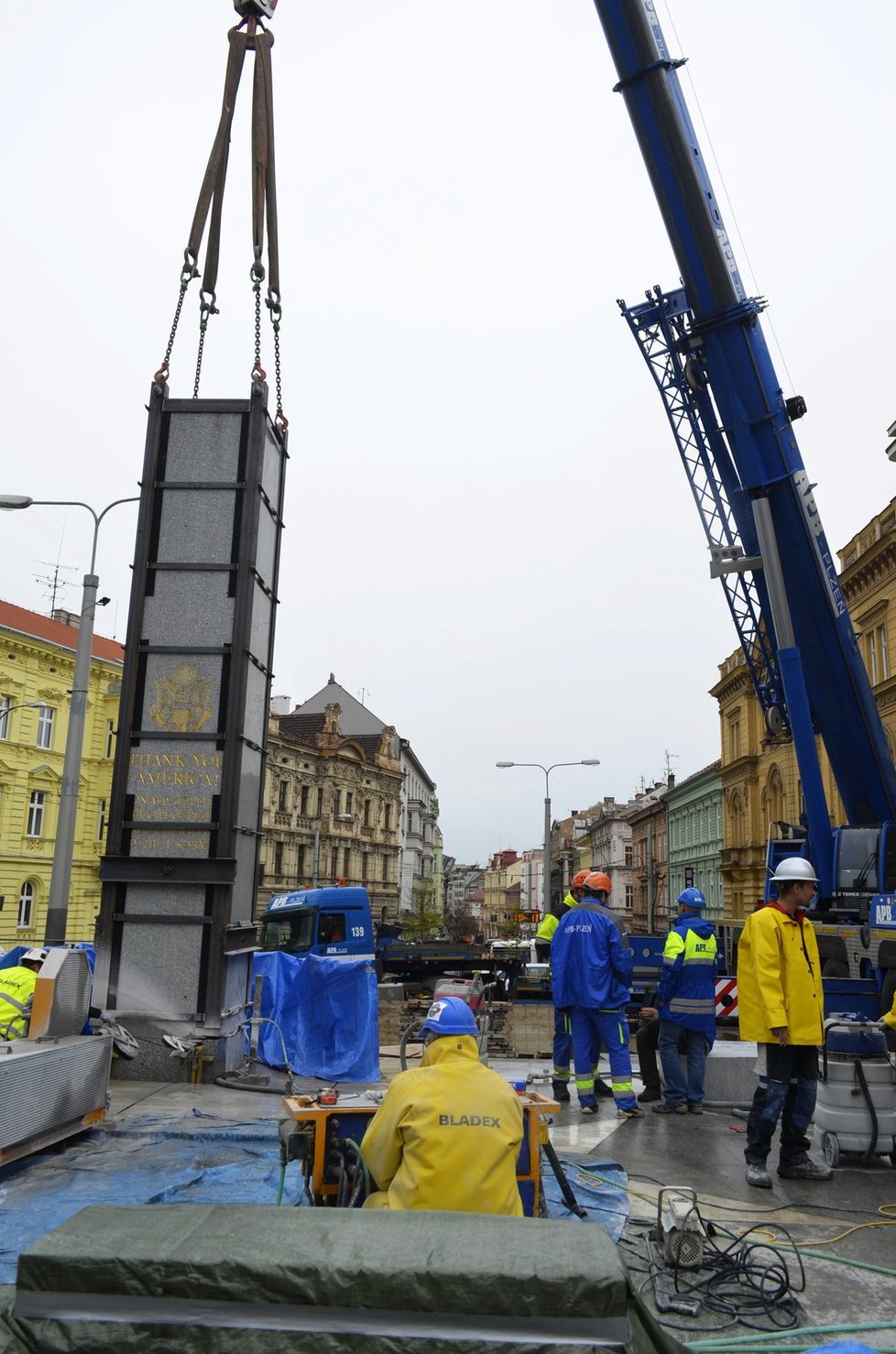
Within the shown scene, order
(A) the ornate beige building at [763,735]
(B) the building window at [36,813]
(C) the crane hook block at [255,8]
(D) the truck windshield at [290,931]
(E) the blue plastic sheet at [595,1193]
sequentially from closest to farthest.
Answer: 1. (E) the blue plastic sheet at [595,1193]
2. (C) the crane hook block at [255,8]
3. (D) the truck windshield at [290,931]
4. (A) the ornate beige building at [763,735]
5. (B) the building window at [36,813]

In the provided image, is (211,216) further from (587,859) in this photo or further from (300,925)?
(587,859)

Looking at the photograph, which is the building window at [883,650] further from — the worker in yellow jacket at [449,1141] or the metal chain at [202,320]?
the worker in yellow jacket at [449,1141]

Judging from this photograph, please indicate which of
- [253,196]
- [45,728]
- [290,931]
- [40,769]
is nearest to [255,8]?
[253,196]

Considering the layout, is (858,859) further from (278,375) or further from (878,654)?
(878,654)

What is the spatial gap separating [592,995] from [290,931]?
11.2m

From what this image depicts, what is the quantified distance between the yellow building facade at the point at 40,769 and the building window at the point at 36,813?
0.04 meters

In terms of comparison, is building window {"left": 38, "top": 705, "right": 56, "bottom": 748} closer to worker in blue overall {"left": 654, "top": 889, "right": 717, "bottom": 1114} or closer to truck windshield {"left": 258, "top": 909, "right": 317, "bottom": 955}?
truck windshield {"left": 258, "top": 909, "right": 317, "bottom": 955}

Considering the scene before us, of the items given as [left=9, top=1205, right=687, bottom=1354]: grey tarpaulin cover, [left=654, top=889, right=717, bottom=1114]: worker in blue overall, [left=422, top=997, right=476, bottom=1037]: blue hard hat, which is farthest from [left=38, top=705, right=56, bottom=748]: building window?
[left=9, top=1205, right=687, bottom=1354]: grey tarpaulin cover

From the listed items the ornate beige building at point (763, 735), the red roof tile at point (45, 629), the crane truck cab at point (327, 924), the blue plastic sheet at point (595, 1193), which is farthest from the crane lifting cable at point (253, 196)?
the red roof tile at point (45, 629)

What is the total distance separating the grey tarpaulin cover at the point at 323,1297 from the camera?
2438mm

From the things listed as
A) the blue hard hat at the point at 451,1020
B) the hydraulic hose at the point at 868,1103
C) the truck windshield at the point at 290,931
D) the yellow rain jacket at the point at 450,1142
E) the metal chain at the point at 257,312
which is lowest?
the hydraulic hose at the point at 868,1103

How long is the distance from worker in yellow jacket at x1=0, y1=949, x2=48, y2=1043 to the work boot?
4984mm

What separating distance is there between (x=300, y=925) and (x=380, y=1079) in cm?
802

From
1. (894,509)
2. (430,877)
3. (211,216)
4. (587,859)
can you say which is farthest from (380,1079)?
(587,859)
